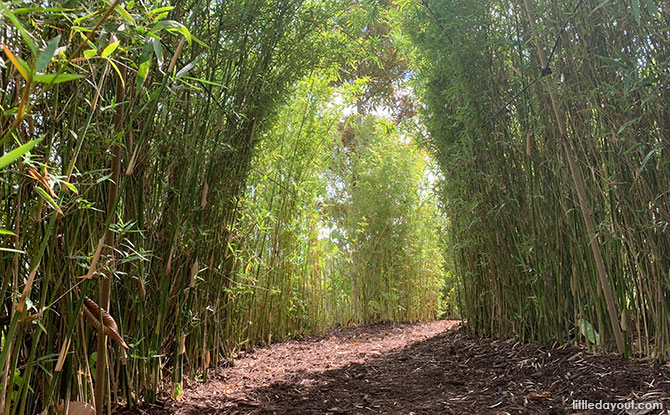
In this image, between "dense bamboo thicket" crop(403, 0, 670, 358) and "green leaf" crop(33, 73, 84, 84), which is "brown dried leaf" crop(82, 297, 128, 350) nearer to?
"green leaf" crop(33, 73, 84, 84)

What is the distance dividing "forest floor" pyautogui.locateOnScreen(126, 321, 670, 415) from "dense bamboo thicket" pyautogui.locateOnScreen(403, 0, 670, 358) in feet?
0.50

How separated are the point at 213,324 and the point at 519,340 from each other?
5.55 feet

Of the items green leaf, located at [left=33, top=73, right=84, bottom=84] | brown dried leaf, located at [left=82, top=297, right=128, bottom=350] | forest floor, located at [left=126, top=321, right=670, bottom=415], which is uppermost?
green leaf, located at [left=33, top=73, right=84, bottom=84]

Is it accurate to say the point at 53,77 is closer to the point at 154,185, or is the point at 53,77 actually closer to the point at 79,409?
the point at 79,409

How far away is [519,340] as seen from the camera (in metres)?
2.58

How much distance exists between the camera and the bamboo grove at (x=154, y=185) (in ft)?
3.13

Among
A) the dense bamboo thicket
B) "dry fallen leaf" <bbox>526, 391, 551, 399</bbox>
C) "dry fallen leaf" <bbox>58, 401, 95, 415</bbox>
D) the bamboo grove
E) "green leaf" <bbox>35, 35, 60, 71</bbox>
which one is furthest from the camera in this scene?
"dry fallen leaf" <bbox>526, 391, 551, 399</bbox>

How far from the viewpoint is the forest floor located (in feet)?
5.29

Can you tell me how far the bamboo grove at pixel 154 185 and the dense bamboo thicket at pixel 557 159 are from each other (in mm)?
631

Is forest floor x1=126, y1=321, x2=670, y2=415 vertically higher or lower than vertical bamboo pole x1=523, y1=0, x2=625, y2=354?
lower

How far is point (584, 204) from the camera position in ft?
6.06

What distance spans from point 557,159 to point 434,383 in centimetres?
120

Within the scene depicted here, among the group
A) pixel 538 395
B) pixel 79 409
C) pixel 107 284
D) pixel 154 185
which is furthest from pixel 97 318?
pixel 538 395

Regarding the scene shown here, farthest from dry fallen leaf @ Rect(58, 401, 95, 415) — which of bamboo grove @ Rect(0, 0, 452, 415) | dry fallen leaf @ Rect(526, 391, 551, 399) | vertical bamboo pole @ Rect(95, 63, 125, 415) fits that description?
dry fallen leaf @ Rect(526, 391, 551, 399)
